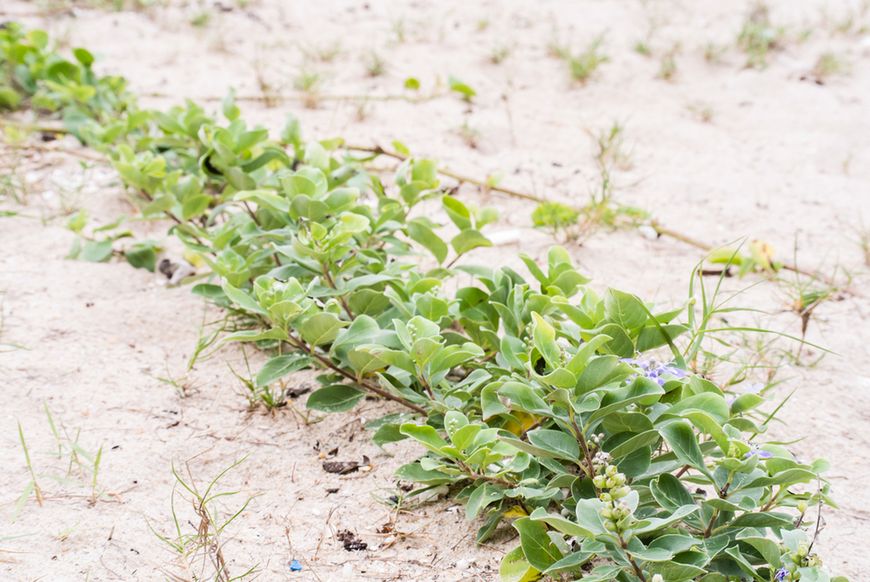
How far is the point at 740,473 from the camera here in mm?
1771

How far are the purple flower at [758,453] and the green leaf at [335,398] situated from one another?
3.25 feet

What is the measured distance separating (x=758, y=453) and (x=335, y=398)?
42.0 inches

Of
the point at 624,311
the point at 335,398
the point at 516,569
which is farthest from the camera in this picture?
the point at 335,398

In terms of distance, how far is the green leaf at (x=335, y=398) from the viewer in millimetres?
2297

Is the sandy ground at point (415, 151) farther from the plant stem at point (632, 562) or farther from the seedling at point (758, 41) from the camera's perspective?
the plant stem at point (632, 562)

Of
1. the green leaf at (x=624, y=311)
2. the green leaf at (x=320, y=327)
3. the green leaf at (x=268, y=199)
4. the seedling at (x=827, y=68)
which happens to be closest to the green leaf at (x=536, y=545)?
the green leaf at (x=624, y=311)

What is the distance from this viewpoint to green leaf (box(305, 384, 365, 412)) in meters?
2.30

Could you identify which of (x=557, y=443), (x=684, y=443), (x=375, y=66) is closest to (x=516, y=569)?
(x=557, y=443)

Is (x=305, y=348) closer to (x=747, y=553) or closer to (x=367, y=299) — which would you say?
(x=367, y=299)

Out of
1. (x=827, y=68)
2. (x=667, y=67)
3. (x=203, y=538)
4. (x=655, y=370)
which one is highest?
(x=827, y=68)

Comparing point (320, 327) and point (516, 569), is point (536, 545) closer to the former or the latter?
point (516, 569)

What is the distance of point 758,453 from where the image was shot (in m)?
1.74

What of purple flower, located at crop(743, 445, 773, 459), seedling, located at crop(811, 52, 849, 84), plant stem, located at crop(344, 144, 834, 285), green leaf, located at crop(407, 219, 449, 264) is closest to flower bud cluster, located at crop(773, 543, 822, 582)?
purple flower, located at crop(743, 445, 773, 459)

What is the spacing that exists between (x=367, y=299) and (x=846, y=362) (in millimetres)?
1494
